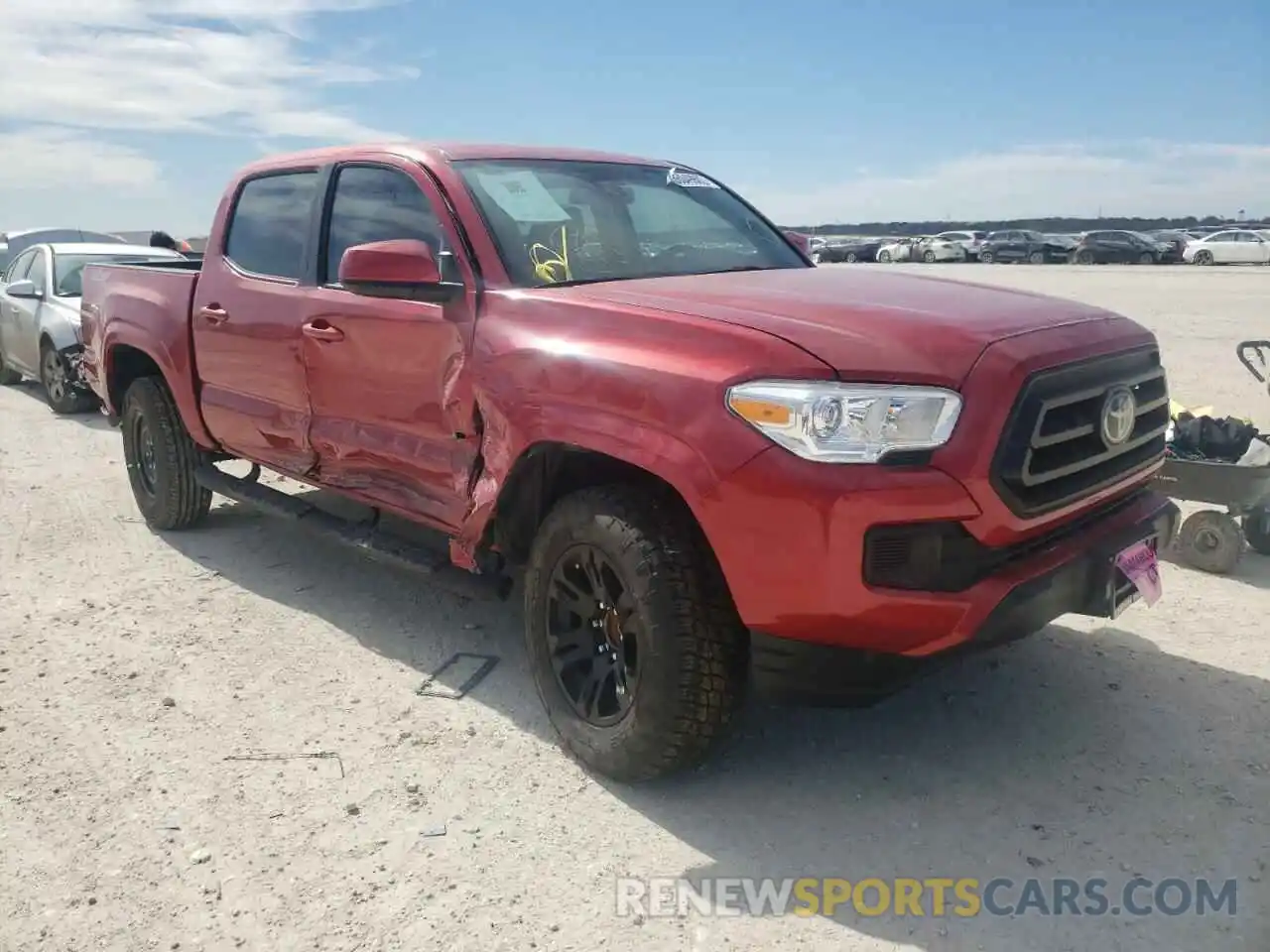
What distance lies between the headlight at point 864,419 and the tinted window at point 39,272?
10.1 metres

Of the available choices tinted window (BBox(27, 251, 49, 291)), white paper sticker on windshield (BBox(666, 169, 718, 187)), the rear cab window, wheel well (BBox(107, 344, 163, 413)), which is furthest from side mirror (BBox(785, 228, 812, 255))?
tinted window (BBox(27, 251, 49, 291))

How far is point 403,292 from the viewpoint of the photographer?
12.1 feet

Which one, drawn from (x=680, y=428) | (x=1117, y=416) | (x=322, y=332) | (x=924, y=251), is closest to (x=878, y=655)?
(x=680, y=428)

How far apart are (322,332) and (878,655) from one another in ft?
8.52

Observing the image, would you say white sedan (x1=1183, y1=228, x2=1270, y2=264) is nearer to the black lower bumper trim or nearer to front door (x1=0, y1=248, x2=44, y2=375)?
front door (x1=0, y1=248, x2=44, y2=375)

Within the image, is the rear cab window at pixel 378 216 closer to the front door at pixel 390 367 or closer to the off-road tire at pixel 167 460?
the front door at pixel 390 367

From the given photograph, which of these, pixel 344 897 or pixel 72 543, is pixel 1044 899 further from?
pixel 72 543

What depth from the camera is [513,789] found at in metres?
3.22

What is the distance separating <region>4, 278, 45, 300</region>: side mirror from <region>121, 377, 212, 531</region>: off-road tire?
177 inches

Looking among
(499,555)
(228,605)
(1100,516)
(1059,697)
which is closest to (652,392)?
(499,555)

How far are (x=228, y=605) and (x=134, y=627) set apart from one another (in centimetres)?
41

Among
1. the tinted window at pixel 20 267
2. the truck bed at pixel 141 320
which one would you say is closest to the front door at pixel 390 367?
the truck bed at pixel 141 320

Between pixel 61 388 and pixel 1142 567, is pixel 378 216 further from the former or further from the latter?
pixel 61 388

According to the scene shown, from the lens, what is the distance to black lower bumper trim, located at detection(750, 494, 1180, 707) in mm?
2730
